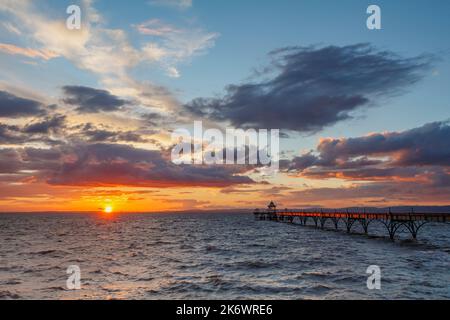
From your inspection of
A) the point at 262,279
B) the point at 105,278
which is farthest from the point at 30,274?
the point at 262,279

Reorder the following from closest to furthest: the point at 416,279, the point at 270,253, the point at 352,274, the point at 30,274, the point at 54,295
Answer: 1. the point at 54,295
2. the point at 416,279
3. the point at 352,274
4. the point at 30,274
5. the point at 270,253

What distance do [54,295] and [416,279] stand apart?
25.4m

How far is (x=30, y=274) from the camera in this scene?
3173 centimetres

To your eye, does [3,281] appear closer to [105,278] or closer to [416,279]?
[105,278]

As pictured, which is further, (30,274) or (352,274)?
(30,274)

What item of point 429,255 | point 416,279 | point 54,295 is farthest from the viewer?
point 429,255
